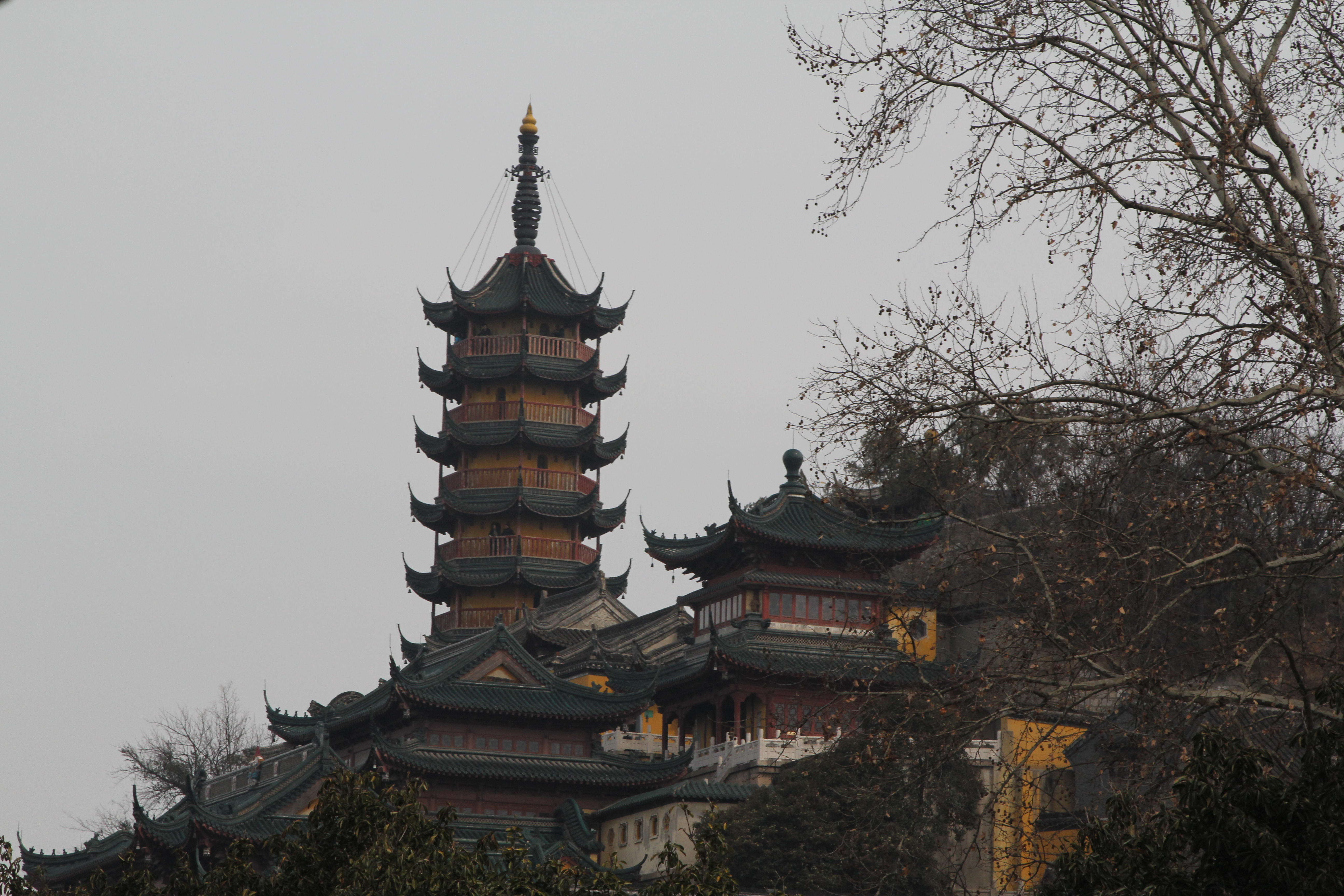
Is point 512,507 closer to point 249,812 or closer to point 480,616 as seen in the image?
point 480,616

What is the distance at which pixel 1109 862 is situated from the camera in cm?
936

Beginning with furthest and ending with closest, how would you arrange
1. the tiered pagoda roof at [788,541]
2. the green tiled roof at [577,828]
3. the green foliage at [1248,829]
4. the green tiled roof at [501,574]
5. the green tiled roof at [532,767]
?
the green tiled roof at [501,574], the tiered pagoda roof at [788,541], the green tiled roof at [532,767], the green tiled roof at [577,828], the green foliage at [1248,829]

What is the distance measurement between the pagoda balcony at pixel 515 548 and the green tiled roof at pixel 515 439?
2.98m

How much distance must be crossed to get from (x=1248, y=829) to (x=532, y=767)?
94.3 ft

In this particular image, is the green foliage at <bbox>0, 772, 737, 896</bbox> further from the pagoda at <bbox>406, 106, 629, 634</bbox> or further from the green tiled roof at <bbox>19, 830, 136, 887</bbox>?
the pagoda at <bbox>406, 106, 629, 634</bbox>

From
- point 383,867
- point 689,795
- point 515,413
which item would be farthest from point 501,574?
point 383,867

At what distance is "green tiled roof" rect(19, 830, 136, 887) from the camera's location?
40469mm

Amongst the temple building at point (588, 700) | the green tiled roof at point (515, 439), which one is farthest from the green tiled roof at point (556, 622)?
the green tiled roof at point (515, 439)

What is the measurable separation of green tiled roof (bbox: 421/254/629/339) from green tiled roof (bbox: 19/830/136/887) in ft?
70.4

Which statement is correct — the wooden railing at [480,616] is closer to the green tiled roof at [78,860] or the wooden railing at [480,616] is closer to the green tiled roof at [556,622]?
the green tiled roof at [556,622]

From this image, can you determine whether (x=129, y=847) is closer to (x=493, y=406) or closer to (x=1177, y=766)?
(x=493, y=406)

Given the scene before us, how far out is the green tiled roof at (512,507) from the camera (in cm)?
5516

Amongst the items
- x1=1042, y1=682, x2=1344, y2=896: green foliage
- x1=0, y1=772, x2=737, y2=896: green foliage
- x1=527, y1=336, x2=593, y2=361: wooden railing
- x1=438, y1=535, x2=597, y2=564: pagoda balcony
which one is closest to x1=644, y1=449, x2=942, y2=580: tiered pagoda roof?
x1=438, y1=535, x2=597, y2=564: pagoda balcony

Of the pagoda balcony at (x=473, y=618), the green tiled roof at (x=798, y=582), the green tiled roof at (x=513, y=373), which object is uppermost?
the green tiled roof at (x=513, y=373)
